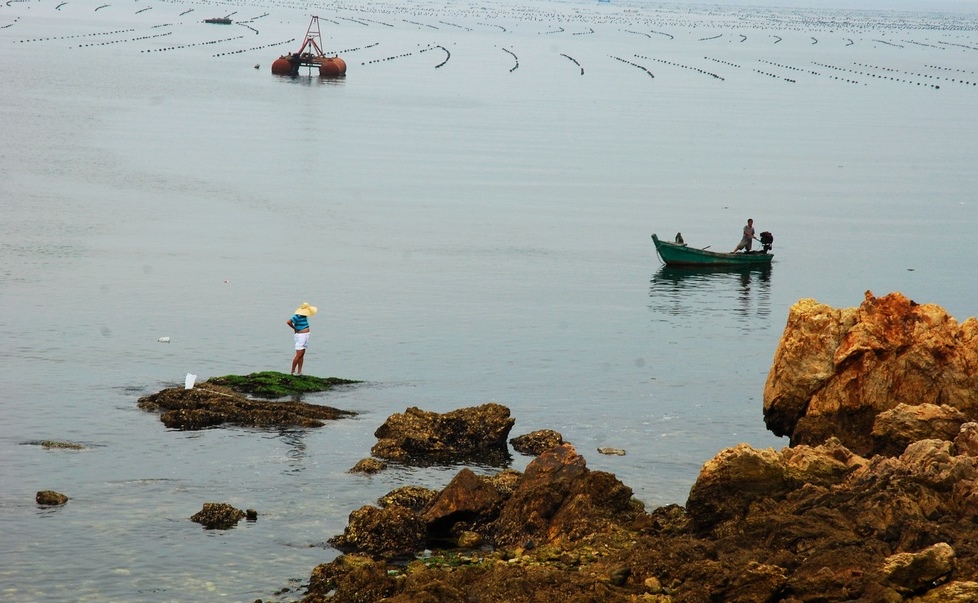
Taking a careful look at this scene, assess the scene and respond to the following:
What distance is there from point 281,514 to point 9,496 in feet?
18.6

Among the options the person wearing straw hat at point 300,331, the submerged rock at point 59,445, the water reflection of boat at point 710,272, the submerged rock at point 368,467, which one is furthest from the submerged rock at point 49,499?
the water reflection of boat at point 710,272

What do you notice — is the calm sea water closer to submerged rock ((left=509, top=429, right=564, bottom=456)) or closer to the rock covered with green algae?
the rock covered with green algae

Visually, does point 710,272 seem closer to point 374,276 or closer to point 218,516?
point 374,276

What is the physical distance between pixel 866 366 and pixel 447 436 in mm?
10588

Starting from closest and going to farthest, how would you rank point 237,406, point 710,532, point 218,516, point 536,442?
point 710,532, point 218,516, point 536,442, point 237,406

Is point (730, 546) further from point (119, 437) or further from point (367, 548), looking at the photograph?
point (119, 437)

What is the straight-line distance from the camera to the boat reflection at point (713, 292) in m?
55.0

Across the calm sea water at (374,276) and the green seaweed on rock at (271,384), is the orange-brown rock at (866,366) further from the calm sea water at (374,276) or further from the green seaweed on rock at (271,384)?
the green seaweed on rock at (271,384)

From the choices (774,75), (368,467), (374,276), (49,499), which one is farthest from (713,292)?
(774,75)

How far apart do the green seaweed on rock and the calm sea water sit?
774 mm

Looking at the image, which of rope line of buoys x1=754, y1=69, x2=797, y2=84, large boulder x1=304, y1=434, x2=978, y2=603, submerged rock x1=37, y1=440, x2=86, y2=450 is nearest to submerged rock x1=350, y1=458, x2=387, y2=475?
large boulder x1=304, y1=434, x2=978, y2=603

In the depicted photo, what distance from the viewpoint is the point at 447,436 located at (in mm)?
31875

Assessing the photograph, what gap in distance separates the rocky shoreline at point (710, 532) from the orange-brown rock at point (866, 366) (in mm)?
1396

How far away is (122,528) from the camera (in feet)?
86.2
